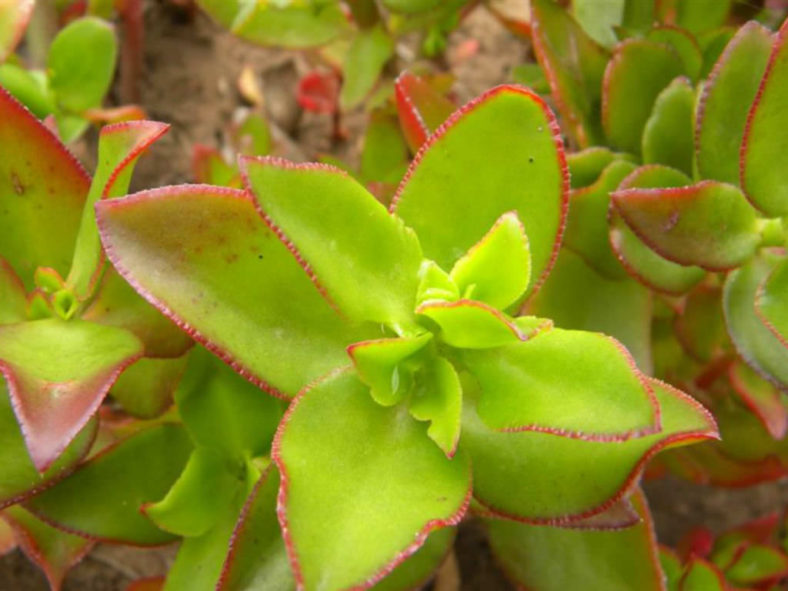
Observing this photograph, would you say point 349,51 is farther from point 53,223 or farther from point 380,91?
point 53,223

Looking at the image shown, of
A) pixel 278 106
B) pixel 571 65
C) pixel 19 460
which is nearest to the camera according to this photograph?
pixel 19 460

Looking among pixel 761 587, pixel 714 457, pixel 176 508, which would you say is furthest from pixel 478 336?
pixel 761 587

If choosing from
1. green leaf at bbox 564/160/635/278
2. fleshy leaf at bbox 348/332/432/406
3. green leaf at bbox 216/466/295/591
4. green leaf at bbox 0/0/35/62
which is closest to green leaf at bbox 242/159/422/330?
fleshy leaf at bbox 348/332/432/406

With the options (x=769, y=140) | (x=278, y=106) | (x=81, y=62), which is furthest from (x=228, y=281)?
(x=278, y=106)

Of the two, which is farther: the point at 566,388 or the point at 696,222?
the point at 696,222

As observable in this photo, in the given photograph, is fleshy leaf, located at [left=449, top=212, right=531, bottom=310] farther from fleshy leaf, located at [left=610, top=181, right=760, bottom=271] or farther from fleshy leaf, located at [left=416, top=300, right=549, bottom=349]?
fleshy leaf, located at [left=610, top=181, right=760, bottom=271]

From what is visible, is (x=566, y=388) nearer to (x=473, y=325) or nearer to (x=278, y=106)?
(x=473, y=325)
